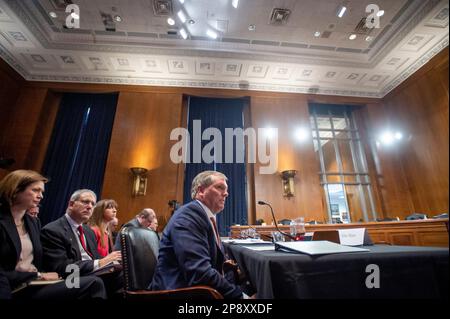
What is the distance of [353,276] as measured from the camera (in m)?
0.80

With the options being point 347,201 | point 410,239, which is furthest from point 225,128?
point 410,239

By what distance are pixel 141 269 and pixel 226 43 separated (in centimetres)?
516

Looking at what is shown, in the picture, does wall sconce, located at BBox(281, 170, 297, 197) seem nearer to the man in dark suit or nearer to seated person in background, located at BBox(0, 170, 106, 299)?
the man in dark suit

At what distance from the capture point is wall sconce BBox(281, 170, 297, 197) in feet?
17.0

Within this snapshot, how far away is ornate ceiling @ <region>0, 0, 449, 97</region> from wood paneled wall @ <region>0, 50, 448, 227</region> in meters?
0.36

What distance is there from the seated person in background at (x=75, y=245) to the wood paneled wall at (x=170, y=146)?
2962 millimetres

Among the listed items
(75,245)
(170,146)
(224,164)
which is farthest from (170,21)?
(75,245)

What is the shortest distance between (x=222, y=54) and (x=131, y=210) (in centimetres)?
420

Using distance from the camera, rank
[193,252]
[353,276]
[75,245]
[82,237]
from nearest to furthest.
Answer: [353,276] → [193,252] → [75,245] → [82,237]

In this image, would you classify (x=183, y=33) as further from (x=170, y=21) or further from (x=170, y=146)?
(x=170, y=146)

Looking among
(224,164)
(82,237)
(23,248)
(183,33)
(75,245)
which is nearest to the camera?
(23,248)

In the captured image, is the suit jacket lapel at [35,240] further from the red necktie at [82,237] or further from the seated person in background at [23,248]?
the red necktie at [82,237]
